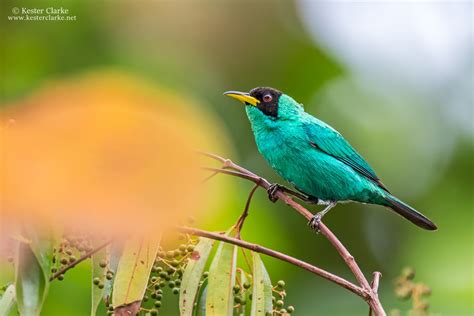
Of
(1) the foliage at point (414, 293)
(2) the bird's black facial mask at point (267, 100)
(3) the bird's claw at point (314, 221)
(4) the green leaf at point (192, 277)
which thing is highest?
(2) the bird's black facial mask at point (267, 100)

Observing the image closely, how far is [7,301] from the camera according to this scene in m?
2.33

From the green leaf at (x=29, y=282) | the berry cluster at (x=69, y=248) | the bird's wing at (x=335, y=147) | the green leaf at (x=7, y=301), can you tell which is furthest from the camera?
the bird's wing at (x=335, y=147)

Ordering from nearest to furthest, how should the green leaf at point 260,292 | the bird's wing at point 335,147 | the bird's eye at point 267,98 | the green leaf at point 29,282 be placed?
1. the green leaf at point 29,282
2. the green leaf at point 260,292
3. the bird's eye at point 267,98
4. the bird's wing at point 335,147

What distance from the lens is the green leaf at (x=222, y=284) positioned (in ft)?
7.97

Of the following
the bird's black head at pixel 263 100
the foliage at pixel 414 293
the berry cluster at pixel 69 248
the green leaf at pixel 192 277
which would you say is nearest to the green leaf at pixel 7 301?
the berry cluster at pixel 69 248

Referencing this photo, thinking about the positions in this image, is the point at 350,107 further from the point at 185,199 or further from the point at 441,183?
the point at 185,199

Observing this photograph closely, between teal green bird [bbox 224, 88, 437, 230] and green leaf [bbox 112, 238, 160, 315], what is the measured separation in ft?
5.41

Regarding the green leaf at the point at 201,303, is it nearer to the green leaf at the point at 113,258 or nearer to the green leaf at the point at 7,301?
the green leaf at the point at 113,258

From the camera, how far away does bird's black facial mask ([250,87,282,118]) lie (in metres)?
4.12

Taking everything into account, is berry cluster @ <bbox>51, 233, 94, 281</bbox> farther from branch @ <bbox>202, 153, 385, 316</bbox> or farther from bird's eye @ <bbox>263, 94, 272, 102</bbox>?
bird's eye @ <bbox>263, 94, 272, 102</bbox>

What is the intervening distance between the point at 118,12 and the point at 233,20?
134cm

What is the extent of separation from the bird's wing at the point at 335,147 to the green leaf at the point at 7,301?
2.25 meters

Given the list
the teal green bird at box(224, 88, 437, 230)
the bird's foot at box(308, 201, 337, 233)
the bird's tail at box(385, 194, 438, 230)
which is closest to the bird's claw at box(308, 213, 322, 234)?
the bird's foot at box(308, 201, 337, 233)

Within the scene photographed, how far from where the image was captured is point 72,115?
2230mm
